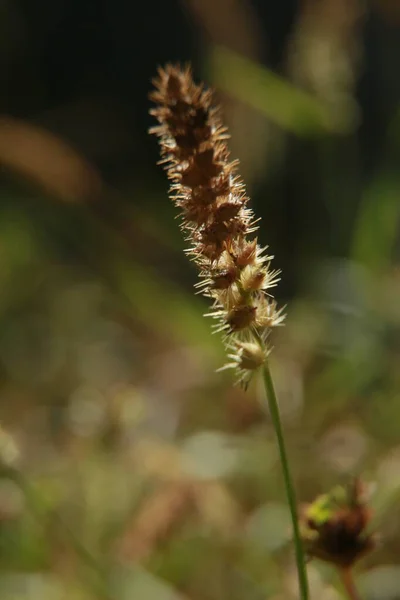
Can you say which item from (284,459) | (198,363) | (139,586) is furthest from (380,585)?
(198,363)

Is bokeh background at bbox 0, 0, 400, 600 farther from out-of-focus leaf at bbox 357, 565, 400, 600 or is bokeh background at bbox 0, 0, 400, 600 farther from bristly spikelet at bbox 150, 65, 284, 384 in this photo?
bristly spikelet at bbox 150, 65, 284, 384

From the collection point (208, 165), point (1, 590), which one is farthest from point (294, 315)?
point (208, 165)

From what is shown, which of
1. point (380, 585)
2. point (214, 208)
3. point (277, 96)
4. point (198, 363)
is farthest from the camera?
point (198, 363)

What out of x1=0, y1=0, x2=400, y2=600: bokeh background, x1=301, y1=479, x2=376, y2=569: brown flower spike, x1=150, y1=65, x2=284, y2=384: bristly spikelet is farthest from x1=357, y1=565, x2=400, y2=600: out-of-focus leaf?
x1=150, y1=65, x2=284, y2=384: bristly spikelet

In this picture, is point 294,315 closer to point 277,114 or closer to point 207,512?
point 277,114

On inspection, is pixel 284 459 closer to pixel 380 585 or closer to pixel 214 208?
pixel 214 208

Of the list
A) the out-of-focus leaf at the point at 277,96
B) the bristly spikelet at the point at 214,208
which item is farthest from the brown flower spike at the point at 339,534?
the out-of-focus leaf at the point at 277,96

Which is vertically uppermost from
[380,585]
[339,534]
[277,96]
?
[277,96]

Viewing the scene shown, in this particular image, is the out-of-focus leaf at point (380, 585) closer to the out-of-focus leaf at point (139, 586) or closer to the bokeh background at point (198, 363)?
the bokeh background at point (198, 363)
